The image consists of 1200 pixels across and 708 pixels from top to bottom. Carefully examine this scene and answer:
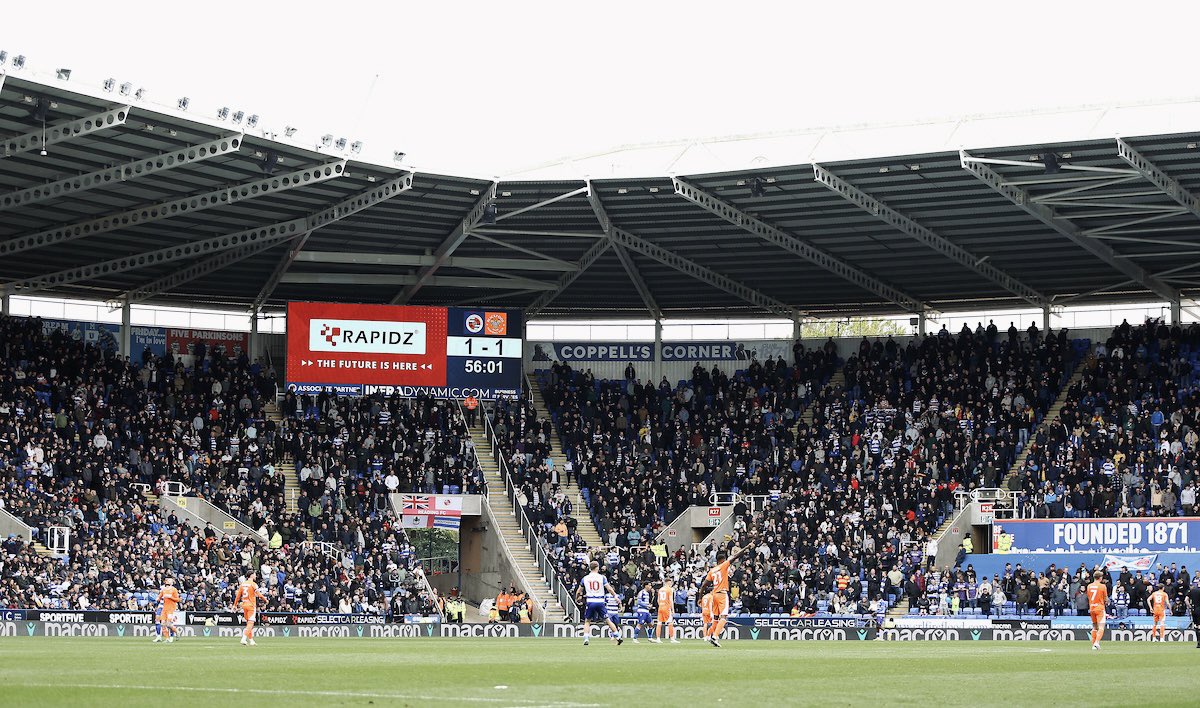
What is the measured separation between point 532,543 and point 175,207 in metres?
15.9

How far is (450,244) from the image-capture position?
5162 cm

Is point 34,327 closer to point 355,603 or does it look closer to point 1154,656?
point 355,603

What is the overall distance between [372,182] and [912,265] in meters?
18.9

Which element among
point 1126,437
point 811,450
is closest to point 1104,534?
point 1126,437

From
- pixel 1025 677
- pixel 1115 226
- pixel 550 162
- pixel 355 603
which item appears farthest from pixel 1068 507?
pixel 1025 677

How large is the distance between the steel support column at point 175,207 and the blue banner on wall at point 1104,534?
21404mm

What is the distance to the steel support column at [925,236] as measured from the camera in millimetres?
43875

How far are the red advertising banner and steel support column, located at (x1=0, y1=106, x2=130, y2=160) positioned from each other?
16.6 meters

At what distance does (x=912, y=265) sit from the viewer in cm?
5406

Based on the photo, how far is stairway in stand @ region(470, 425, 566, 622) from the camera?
1980 inches

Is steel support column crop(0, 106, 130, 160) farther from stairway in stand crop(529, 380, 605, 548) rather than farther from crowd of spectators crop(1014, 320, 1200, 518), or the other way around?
crowd of spectators crop(1014, 320, 1200, 518)

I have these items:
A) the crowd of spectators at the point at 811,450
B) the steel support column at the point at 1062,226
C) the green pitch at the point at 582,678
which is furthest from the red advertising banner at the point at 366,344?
the green pitch at the point at 582,678

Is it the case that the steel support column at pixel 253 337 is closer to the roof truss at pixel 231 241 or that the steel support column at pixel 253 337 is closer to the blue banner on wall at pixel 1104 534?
the roof truss at pixel 231 241

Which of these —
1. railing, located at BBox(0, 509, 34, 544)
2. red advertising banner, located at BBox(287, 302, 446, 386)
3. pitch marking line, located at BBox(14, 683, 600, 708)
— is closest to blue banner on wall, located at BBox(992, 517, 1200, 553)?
red advertising banner, located at BBox(287, 302, 446, 386)
